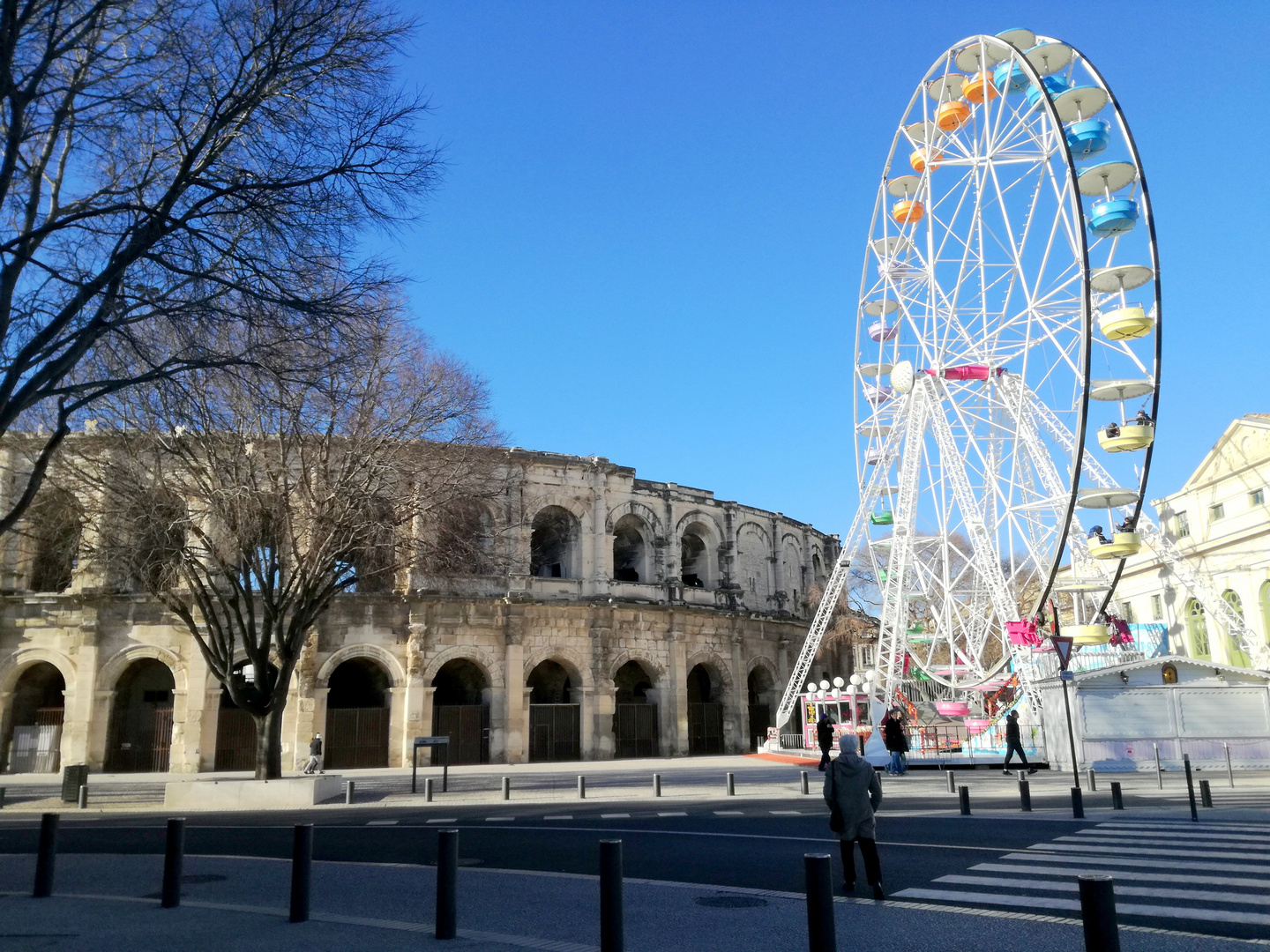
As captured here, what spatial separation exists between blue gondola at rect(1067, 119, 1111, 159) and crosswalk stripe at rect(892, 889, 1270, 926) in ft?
71.7

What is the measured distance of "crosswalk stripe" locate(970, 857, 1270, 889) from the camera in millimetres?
8305

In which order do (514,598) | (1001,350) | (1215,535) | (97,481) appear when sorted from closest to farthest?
(97,481) → (1001,350) → (514,598) → (1215,535)

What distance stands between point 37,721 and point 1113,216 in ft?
116

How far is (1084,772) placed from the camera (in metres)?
20.6

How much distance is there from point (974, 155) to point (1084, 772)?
18437 mm

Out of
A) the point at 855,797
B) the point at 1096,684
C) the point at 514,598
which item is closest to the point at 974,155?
the point at 1096,684

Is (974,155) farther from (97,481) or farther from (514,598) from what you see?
(97,481)

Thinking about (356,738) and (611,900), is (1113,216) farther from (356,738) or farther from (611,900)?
(356,738)

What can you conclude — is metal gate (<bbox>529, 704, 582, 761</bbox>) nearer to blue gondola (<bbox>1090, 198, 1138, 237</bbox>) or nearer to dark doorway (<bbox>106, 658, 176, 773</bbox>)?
dark doorway (<bbox>106, 658, 176, 773</bbox>)

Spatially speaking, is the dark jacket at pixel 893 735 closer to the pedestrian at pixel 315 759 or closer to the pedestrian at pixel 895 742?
the pedestrian at pixel 895 742

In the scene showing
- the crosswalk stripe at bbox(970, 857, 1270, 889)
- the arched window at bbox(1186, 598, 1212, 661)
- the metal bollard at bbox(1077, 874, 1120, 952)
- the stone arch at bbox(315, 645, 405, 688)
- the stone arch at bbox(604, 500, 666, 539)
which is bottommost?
the crosswalk stripe at bbox(970, 857, 1270, 889)

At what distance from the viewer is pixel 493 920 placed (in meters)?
7.27

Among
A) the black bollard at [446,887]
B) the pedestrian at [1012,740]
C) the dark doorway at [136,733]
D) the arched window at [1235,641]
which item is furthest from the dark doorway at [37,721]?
the arched window at [1235,641]

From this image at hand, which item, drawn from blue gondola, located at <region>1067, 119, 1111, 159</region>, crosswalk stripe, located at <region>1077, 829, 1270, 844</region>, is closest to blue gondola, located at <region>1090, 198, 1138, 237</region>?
blue gondola, located at <region>1067, 119, 1111, 159</region>
